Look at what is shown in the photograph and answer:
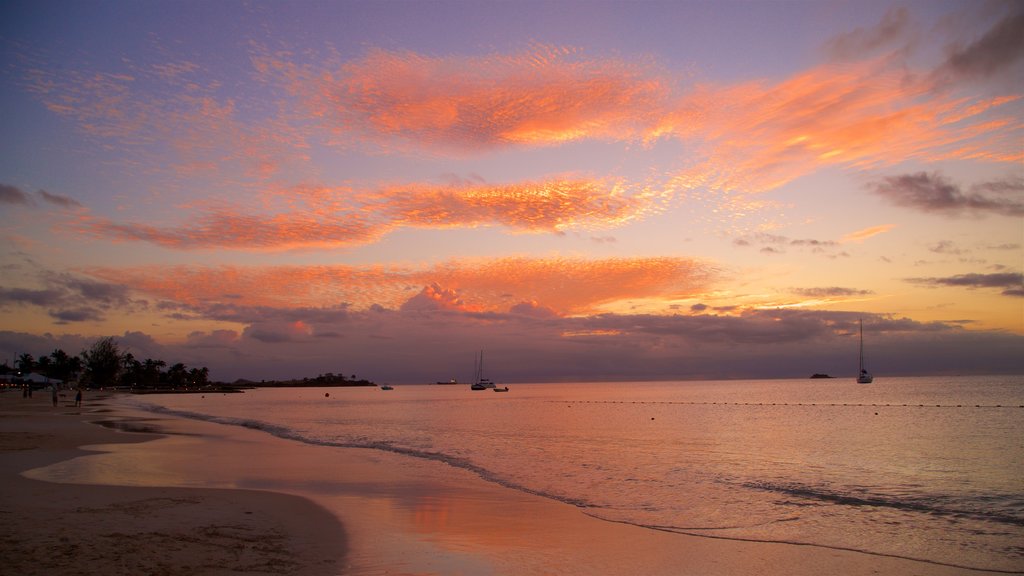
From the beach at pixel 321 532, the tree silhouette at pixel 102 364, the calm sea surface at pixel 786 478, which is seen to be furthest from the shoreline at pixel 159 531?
the tree silhouette at pixel 102 364

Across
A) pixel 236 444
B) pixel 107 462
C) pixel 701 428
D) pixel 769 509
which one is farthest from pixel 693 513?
pixel 701 428

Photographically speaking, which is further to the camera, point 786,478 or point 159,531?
point 786,478

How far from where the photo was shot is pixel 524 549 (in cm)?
1384

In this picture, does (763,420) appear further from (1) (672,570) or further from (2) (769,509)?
(1) (672,570)

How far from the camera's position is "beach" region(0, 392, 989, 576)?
1135cm

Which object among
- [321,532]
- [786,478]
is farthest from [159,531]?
[786,478]

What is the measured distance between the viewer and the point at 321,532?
14.3m

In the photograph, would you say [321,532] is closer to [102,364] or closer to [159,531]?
[159,531]

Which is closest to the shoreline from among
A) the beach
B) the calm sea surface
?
the beach

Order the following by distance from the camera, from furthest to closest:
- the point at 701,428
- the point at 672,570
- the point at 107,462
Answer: the point at 701,428
the point at 107,462
the point at 672,570

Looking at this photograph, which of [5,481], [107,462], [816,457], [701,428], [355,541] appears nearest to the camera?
[355,541]

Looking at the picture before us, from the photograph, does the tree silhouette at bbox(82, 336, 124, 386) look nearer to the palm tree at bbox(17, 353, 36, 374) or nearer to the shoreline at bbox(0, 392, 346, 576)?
the palm tree at bbox(17, 353, 36, 374)

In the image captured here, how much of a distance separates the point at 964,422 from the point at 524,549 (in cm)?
6633

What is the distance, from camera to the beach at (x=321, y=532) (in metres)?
11.4
